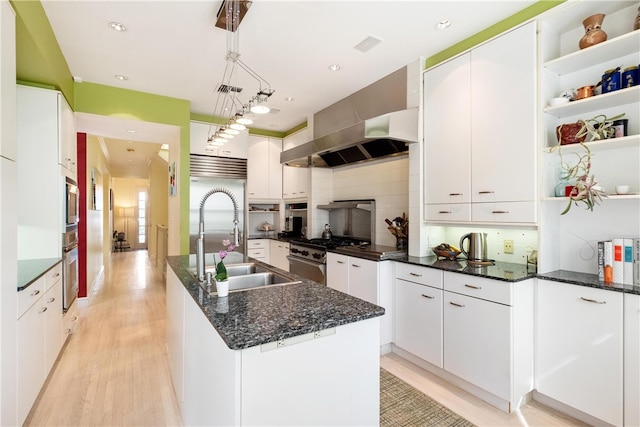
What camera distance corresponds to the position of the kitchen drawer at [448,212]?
2.54 m

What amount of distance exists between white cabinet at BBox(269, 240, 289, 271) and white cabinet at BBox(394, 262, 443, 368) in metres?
2.09

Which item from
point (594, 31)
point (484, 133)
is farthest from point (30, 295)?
point (594, 31)

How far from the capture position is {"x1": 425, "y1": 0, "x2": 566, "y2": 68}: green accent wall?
210 centimetres

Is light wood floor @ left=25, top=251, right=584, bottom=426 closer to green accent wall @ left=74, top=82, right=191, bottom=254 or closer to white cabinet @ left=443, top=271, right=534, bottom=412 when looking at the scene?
white cabinet @ left=443, top=271, right=534, bottom=412

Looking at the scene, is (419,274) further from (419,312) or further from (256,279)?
(256,279)

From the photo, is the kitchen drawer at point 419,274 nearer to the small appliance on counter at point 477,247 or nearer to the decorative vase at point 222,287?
the small appliance on counter at point 477,247

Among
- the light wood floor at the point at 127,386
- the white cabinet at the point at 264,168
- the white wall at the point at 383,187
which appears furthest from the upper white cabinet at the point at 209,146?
the light wood floor at the point at 127,386

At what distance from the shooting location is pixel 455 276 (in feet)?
7.53

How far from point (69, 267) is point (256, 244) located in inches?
93.8

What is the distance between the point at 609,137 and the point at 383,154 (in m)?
1.87

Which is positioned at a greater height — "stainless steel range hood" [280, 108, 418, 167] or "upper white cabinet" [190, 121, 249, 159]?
"upper white cabinet" [190, 121, 249, 159]

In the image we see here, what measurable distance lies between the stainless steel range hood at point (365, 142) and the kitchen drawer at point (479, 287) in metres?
1.29

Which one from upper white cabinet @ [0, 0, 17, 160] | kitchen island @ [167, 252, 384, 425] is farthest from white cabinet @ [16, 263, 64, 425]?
kitchen island @ [167, 252, 384, 425]

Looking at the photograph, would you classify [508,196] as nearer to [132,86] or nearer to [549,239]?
[549,239]
